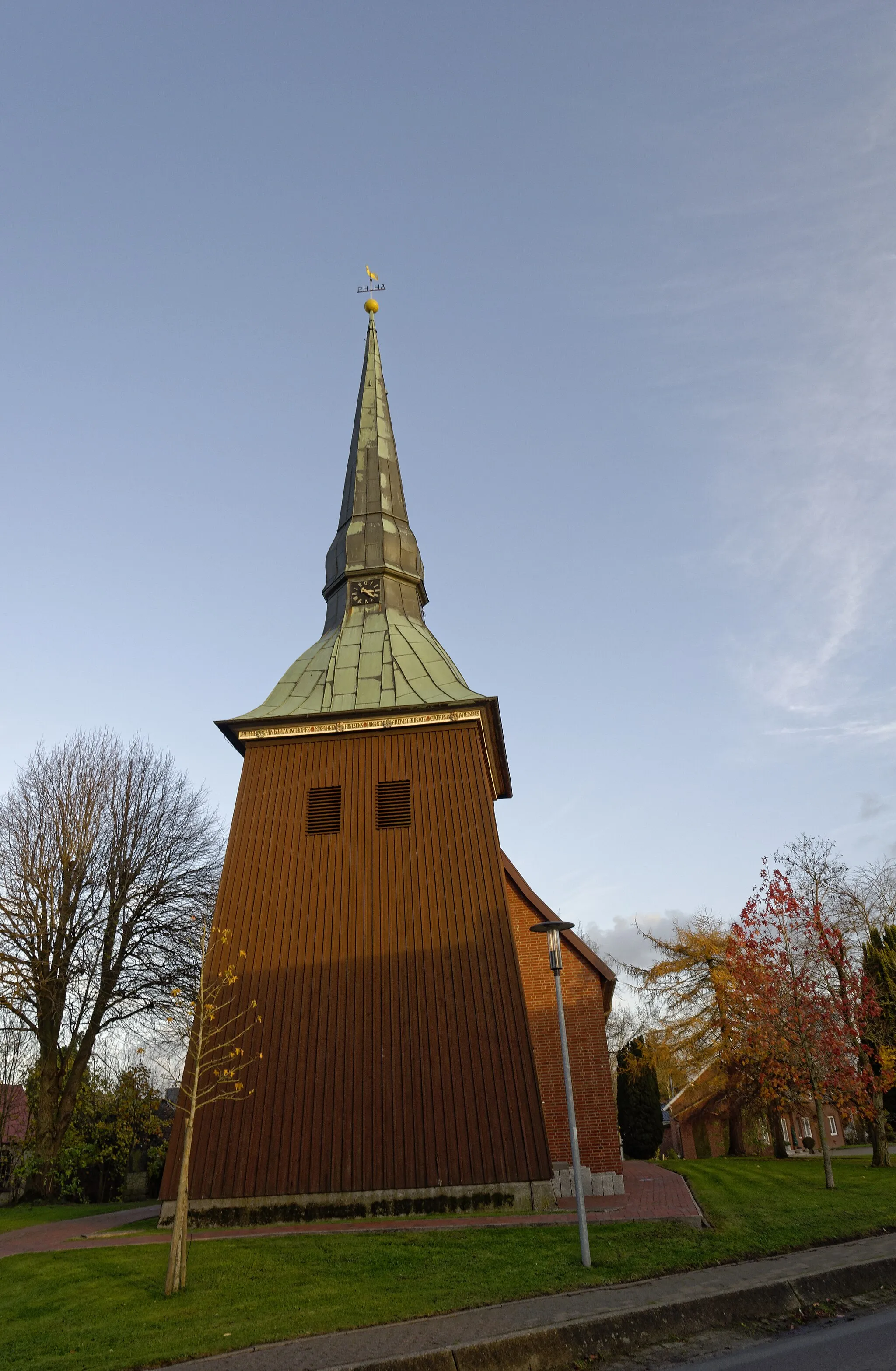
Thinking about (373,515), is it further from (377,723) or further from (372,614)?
(377,723)

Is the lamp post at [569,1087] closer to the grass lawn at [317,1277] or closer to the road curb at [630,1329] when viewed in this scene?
the grass lawn at [317,1277]

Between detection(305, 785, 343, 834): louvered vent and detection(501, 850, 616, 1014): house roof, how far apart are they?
134 inches

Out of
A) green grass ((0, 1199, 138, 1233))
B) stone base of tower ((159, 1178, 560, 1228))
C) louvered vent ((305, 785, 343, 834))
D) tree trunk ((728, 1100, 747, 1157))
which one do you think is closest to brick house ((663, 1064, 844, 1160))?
tree trunk ((728, 1100, 747, 1157))

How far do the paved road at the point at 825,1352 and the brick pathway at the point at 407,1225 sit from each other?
363 centimetres

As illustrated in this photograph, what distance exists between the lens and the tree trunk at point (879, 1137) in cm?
2003

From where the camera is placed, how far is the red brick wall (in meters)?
15.9

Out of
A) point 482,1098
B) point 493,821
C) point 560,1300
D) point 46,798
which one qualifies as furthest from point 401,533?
Answer: point 560,1300

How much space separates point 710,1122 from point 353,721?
Result: 85.8ft

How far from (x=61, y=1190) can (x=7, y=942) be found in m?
6.50

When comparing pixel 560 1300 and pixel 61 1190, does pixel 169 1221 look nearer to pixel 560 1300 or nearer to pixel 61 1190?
pixel 560 1300

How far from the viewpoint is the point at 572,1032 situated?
1719 centimetres

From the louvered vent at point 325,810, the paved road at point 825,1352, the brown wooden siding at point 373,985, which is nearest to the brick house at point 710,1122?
the brown wooden siding at point 373,985

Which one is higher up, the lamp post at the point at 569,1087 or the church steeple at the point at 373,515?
the church steeple at the point at 373,515

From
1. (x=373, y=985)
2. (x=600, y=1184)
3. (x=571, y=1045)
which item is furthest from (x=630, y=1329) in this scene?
(x=571, y=1045)
